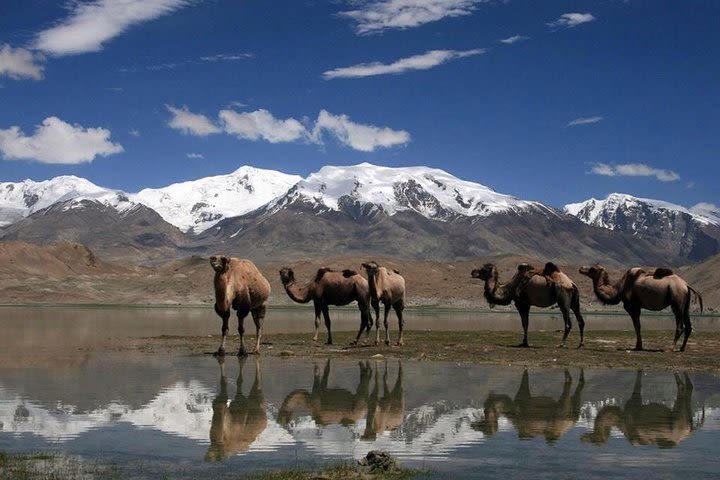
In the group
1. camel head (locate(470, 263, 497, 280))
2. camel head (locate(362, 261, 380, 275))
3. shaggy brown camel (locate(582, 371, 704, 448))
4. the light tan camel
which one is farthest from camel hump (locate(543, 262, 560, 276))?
shaggy brown camel (locate(582, 371, 704, 448))

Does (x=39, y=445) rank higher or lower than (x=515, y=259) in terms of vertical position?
lower

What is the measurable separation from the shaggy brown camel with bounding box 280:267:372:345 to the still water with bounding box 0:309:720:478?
9176 mm

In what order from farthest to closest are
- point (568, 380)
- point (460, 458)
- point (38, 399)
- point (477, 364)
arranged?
point (477, 364) → point (568, 380) → point (38, 399) → point (460, 458)

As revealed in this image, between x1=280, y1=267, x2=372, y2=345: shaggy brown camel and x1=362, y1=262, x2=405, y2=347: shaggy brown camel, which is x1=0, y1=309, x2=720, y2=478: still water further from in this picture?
x1=280, y1=267, x2=372, y2=345: shaggy brown camel

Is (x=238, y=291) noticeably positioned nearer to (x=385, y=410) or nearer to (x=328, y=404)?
(x=328, y=404)

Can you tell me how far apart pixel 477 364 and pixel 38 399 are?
1208cm

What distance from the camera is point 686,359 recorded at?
26.3 m

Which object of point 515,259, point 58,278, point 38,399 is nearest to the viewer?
point 38,399

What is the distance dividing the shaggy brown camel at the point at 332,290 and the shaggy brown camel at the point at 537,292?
4.40 metres

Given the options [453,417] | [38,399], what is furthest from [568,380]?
[38,399]

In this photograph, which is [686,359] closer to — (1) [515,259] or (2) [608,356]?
(2) [608,356]

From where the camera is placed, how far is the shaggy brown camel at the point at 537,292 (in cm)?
3042

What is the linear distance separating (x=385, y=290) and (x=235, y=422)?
16.5m

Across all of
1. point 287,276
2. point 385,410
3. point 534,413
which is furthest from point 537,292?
point 385,410
